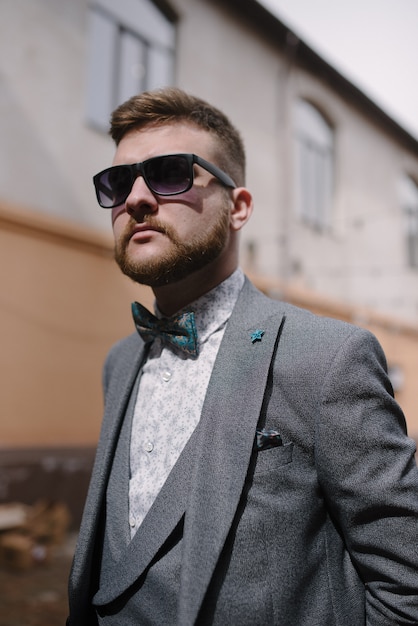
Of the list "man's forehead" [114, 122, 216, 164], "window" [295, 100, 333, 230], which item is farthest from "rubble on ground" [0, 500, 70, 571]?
"window" [295, 100, 333, 230]

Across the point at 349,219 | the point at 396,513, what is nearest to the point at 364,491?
the point at 396,513

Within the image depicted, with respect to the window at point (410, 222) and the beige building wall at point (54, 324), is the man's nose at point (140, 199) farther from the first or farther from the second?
the window at point (410, 222)

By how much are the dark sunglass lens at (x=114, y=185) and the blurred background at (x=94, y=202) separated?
3672 mm

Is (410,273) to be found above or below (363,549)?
above

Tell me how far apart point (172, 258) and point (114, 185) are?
35 centimetres

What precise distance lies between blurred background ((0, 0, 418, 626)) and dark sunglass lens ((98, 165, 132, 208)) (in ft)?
12.0

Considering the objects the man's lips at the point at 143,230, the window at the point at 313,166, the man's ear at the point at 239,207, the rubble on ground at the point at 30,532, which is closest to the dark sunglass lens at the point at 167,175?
the man's lips at the point at 143,230

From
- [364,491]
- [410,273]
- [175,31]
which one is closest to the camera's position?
[364,491]

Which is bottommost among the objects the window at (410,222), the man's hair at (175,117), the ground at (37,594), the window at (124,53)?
the ground at (37,594)

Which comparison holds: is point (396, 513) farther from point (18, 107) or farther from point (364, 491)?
point (18, 107)

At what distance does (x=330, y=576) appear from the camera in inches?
55.5

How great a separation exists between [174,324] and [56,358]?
453 centimetres

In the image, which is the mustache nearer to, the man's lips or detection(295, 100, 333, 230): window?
the man's lips

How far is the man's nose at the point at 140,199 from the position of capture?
1.66 meters
